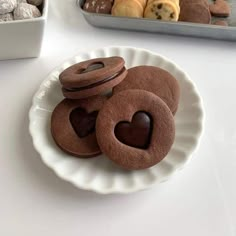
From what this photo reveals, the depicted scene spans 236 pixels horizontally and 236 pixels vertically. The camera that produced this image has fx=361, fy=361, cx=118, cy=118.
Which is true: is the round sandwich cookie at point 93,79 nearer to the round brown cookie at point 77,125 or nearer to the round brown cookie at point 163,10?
the round brown cookie at point 77,125

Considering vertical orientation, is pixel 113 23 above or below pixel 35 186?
above

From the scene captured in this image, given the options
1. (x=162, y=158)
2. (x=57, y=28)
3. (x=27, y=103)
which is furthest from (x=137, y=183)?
(x=57, y=28)

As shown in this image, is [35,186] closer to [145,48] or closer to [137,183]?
[137,183]

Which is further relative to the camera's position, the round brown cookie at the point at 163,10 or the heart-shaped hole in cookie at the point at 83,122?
the round brown cookie at the point at 163,10

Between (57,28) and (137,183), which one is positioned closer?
(137,183)

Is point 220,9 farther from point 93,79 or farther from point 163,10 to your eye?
point 93,79

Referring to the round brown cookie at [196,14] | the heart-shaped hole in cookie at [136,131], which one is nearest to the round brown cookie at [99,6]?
the round brown cookie at [196,14]

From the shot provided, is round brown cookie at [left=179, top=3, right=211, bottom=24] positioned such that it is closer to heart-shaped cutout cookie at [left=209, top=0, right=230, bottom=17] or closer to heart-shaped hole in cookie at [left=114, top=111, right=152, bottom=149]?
heart-shaped cutout cookie at [left=209, top=0, right=230, bottom=17]
